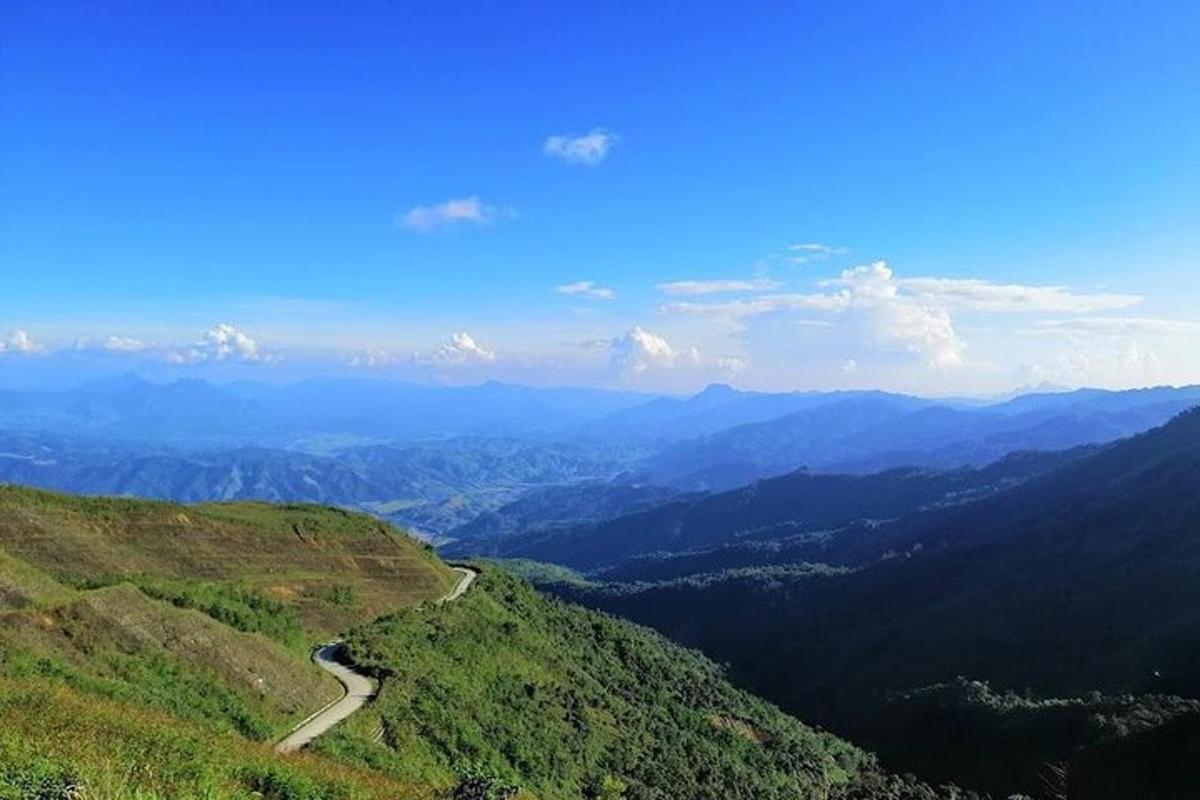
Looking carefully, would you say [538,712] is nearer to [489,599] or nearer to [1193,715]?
[489,599]

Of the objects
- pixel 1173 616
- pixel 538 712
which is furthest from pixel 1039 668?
pixel 538 712

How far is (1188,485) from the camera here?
157 metres

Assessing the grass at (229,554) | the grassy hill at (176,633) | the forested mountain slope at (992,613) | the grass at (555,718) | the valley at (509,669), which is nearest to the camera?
the grassy hill at (176,633)

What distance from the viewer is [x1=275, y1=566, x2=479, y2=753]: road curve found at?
34334 mm

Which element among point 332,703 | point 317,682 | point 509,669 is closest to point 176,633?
point 317,682

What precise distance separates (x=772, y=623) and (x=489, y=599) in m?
110

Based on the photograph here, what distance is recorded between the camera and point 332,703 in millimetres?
40844

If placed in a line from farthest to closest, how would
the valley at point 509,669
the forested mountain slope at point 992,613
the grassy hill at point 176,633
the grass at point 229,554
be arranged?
the forested mountain slope at point 992,613, the grass at point 229,554, the valley at point 509,669, the grassy hill at point 176,633

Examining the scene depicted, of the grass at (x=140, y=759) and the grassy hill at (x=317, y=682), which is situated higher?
the grass at (x=140, y=759)

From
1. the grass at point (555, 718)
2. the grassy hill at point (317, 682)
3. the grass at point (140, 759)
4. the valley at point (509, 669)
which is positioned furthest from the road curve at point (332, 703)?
the grass at point (140, 759)

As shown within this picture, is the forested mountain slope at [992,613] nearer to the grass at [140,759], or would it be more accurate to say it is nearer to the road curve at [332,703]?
the road curve at [332,703]

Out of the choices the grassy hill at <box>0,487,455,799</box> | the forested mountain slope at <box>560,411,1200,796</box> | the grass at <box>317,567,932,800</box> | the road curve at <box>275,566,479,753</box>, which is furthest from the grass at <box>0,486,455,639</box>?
the forested mountain slope at <box>560,411,1200,796</box>

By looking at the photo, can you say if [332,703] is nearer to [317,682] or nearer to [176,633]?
[317,682]

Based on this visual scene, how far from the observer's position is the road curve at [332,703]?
1352 inches
